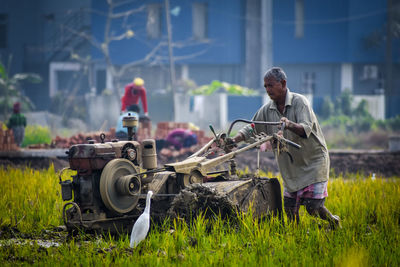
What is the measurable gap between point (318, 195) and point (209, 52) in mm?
24305

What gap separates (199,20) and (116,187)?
25.9 meters

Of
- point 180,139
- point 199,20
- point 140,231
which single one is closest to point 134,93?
point 180,139

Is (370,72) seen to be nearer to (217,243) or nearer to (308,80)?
(308,80)

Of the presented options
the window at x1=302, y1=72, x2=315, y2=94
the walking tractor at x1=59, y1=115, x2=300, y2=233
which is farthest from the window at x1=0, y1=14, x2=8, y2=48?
the walking tractor at x1=59, y1=115, x2=300, y2=233

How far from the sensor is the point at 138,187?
532 centimetres

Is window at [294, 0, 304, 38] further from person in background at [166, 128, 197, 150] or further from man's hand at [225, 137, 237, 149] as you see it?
man's hand at [225, 137, 237, 149]

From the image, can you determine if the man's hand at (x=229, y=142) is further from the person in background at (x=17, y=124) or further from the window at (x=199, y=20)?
the window at (x=199, y=20)

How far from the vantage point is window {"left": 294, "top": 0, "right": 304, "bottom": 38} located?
29.7 meters

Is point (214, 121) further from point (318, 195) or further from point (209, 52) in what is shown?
point (318, 195)

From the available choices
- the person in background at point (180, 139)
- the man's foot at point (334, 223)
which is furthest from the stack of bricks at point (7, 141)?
the man's foot at point (334, 223)

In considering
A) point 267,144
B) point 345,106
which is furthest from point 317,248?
point 345,106

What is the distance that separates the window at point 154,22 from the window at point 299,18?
7.26m

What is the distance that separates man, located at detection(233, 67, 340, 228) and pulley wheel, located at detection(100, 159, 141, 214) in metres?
1.46

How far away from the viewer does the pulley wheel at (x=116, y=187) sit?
201 inches
